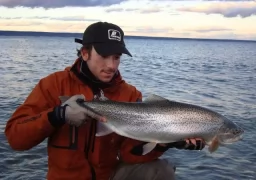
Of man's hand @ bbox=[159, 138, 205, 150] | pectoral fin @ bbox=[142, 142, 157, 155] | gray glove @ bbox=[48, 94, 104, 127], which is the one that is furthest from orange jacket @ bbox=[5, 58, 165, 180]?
man's hand @ bbox=[159, 138, 205, 150]

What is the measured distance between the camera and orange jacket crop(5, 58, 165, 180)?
4.34 metres

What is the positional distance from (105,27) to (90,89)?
0.77 m

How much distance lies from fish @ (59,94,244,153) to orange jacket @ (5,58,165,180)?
0.90 ft

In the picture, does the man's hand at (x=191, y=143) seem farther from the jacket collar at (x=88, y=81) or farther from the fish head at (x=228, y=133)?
the jacket collar at (x=88, y=81)

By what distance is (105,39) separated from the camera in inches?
185

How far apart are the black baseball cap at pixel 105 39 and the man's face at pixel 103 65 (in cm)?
9

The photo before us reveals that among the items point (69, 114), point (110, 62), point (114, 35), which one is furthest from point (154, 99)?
point (69, 114)

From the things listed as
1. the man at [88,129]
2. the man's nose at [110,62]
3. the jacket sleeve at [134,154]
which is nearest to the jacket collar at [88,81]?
the man at [88,129]

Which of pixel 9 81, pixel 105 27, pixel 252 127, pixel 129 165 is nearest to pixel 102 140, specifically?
pixel 129 165

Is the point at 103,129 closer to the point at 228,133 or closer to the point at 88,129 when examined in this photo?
the point at 88,129

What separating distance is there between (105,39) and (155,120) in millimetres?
1127

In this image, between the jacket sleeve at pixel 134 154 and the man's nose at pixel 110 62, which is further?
the jacket sleeve at pixel 134 154

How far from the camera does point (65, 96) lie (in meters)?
4.42

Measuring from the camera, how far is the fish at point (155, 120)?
4543 mm
